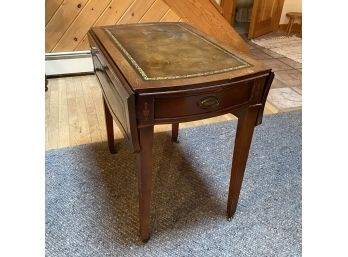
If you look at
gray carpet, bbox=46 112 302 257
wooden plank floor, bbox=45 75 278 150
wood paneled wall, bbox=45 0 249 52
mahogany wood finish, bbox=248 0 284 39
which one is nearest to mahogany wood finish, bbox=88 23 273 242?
gray carpet, bbox=46 112 302 257

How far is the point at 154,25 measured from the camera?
4.65 feet

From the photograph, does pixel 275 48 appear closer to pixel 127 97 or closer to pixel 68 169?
pixel 68 169

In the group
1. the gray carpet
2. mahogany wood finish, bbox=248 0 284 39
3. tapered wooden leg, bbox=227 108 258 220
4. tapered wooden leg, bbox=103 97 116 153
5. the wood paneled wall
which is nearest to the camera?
tapered wooden leg, bbox=227 108 258 220

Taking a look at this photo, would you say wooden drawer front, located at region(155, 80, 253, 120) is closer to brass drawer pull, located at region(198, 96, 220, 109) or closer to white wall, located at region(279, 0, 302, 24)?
brass drawer pull, located at region(198, 96, 220, 109)

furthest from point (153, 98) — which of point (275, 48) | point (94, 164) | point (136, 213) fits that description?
point (275, 48)

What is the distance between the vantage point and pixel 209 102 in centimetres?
90

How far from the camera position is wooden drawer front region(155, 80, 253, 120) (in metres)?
0.85

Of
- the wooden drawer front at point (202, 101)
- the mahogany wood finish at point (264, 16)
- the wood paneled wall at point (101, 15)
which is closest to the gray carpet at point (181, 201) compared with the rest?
the wooden drawer front at point (202, 101)

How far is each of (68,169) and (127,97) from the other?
87 centimetres

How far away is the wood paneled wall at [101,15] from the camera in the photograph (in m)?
2.36

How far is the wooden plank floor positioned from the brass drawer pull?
40.2 inches

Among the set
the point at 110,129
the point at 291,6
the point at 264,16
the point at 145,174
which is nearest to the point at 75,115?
the point at 110,129

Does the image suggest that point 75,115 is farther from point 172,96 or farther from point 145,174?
point 172,96

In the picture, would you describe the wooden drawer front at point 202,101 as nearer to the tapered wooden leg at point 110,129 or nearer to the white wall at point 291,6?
the tapered wooden leg at point 110,129
